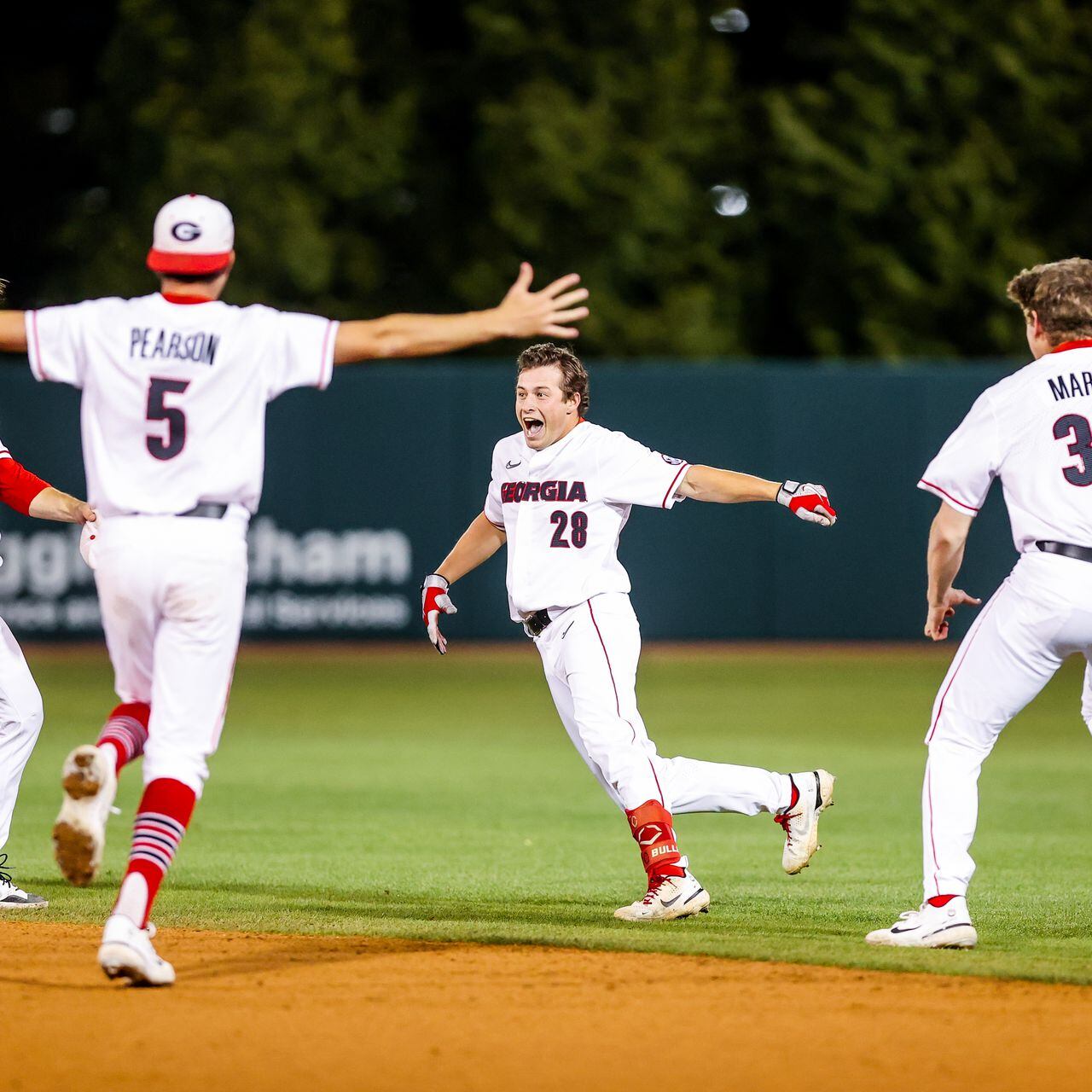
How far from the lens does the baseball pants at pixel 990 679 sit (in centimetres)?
596

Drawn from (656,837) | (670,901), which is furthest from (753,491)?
(670,901)

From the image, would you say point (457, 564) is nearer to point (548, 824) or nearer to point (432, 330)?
point (432, 330)

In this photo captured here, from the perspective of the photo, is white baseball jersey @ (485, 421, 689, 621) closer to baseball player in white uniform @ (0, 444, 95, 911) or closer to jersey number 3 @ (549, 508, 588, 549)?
jersey number 3 @ (549, 508, 588, 549)

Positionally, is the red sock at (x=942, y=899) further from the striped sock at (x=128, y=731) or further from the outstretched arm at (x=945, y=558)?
the striped sock at (x=128, y=731)

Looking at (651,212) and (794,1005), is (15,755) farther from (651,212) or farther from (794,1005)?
(651,212)

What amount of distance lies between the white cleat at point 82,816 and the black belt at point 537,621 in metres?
2.01

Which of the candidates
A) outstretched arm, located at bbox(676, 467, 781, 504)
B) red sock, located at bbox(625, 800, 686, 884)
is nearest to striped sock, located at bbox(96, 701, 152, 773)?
red sock, located at bbox(625, 800, 686, 884)

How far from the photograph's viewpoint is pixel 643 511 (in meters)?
19.6

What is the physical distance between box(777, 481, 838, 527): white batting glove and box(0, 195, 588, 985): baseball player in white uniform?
131 centimetres

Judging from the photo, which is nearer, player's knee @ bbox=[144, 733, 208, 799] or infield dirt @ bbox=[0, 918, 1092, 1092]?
infield dirt @ bbox=[0, 918, 1092, 1092]

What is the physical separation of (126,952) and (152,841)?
0.34 metres

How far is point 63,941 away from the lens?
20.9 ft

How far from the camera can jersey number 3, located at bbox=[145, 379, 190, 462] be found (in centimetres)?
547

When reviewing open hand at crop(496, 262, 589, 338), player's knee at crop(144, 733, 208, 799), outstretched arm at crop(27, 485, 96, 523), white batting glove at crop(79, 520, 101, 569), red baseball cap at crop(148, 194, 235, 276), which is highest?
red baseball cap at crop(148, 194, 235, 276)
